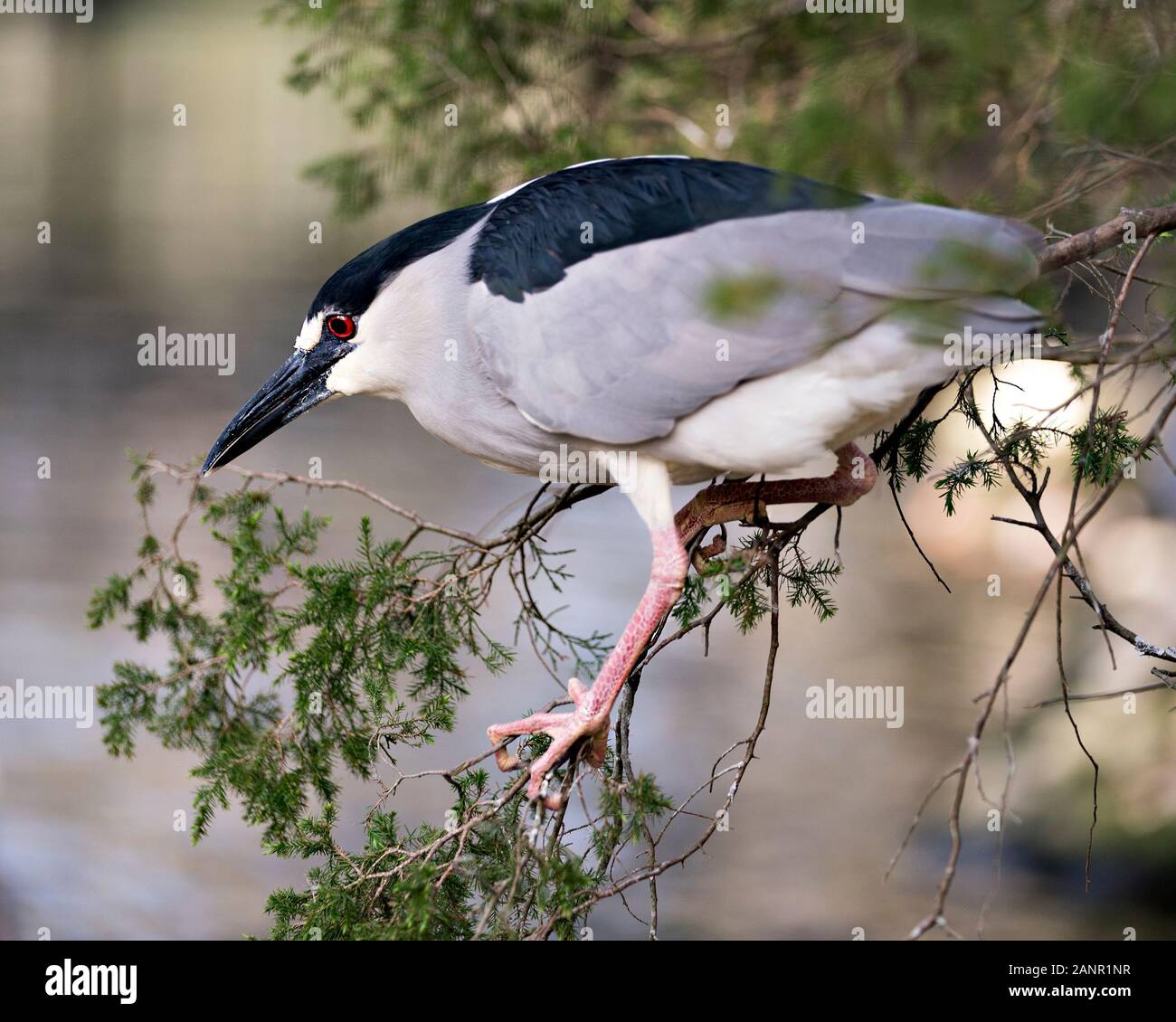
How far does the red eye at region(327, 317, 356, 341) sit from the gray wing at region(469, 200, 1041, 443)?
1.19 feet

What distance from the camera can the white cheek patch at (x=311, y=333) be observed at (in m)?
3.00

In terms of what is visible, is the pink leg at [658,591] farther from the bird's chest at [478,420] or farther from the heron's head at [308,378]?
the heron's head at [308,378]

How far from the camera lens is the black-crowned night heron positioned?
2.44m

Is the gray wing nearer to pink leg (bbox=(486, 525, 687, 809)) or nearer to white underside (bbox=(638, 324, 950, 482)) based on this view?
white underside (bbox=(638, 324, 950, 482))

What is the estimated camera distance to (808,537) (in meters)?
9.30

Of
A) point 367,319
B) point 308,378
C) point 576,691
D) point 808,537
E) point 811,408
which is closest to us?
point 811,408

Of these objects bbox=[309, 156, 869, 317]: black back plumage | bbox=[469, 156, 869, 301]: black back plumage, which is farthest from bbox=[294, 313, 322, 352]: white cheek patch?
bbox=[469, 156, 869, 301]: black back plumage

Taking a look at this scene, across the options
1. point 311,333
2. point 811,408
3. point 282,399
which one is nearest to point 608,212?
point 811,408

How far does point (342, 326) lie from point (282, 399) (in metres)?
0.26

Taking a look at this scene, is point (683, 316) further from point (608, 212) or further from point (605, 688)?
point (605, 688)

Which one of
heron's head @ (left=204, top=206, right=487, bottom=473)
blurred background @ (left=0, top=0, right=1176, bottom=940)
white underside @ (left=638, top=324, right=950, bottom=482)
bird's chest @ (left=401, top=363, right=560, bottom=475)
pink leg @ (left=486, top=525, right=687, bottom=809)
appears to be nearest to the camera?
white underside @ (left=638, top=324, right=950, bottom=482)

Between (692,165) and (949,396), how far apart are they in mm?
5019

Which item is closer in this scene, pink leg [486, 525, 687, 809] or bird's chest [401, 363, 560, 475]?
pink leg [486, 525, 687, 809]

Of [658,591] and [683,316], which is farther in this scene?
[658,591]
